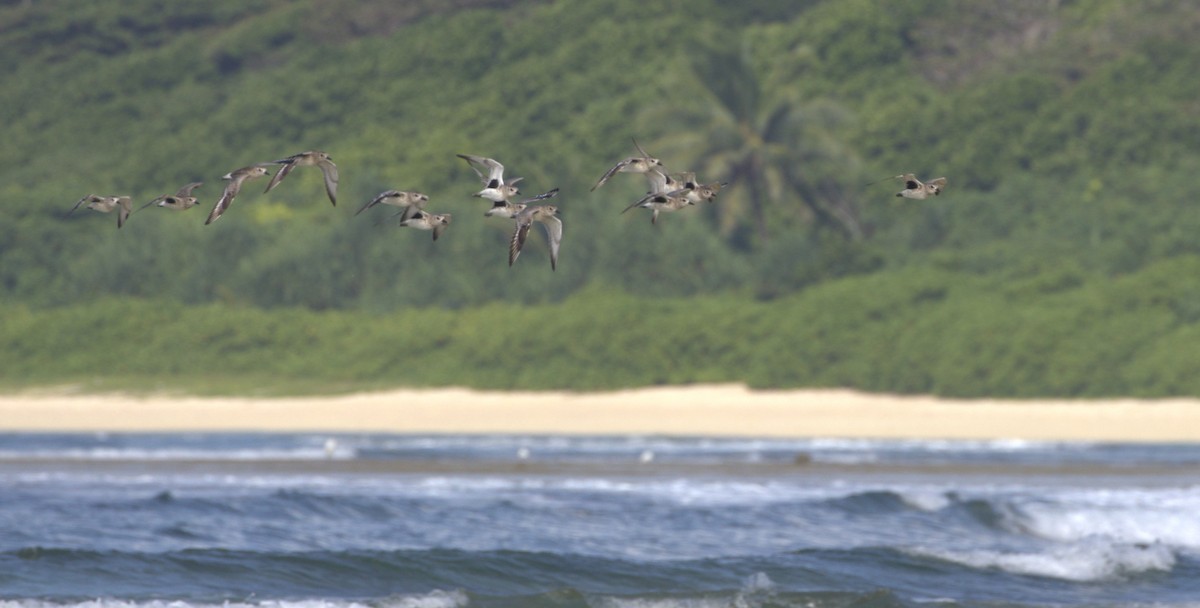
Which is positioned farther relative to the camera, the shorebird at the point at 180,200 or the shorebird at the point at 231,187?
the shorebird at the point at 180,200

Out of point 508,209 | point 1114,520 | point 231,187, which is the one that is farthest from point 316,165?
point 1114,520

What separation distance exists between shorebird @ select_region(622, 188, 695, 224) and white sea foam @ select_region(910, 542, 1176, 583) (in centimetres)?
936

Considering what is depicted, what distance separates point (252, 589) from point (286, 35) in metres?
85.5

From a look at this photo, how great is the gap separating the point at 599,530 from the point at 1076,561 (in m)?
6.89

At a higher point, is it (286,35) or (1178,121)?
(286,35)

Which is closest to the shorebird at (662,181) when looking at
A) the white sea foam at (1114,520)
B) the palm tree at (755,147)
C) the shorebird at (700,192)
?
the shorebird at (700,192)

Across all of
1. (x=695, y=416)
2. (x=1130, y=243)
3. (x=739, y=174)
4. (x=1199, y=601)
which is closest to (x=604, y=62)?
(x=739, y=174)

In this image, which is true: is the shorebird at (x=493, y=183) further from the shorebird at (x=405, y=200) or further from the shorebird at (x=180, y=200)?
the shorebird at (x=180, y=200)

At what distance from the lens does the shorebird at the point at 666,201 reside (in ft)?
50.6

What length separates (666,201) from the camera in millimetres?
15664

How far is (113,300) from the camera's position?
6669 centimetres

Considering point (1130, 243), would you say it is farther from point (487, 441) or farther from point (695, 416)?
point (487, 441)

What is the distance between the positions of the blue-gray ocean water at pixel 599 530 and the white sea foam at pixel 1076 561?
0.04m

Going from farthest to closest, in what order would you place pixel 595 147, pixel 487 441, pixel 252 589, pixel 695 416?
pixel 595 147 < pixel 695 416 < pixel 487 441 < pixel 252 589
